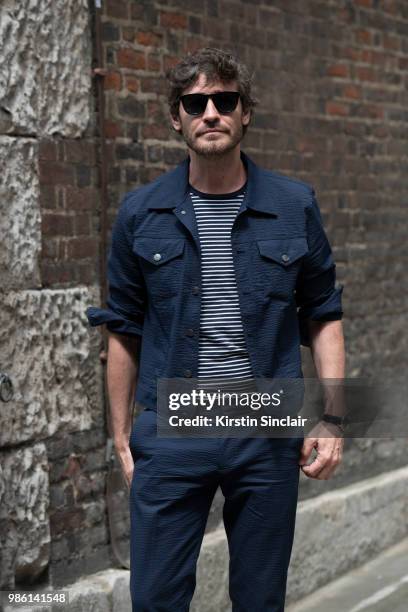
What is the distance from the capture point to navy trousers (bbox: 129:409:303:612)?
350 cm

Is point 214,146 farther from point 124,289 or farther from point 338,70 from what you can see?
point 338,70

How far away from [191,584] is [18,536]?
4.03ft

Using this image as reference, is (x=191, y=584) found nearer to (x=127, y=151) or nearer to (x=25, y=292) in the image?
(x=25, y=292)

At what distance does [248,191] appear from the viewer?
3627 millimetres

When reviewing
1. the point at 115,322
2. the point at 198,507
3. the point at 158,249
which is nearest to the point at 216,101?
the point at 158,249

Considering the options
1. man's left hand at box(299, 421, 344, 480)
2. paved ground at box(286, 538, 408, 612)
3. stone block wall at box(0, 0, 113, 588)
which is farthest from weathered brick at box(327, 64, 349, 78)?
man's left hand at box(299, 421, 344, 480)

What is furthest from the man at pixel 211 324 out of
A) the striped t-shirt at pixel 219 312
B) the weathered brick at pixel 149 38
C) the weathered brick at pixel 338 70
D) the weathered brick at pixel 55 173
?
the weathered brick at pixel 338 70

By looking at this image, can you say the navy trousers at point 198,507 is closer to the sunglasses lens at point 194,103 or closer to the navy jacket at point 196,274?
the navy jacket at point 196,274

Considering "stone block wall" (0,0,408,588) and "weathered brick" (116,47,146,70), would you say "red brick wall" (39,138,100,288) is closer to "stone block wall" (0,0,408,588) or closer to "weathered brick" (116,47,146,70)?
"stone block wall" (0,0,408,588)

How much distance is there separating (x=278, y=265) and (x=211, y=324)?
27 centimetres

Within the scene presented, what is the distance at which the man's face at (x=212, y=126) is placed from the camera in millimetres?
3523

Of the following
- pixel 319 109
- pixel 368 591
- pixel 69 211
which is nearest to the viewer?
pixel 69 211

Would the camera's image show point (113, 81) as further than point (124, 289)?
Yes

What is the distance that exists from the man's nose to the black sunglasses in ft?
0.04
